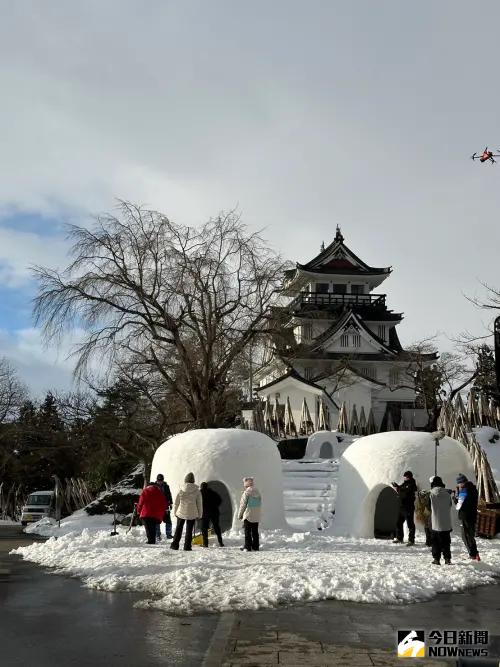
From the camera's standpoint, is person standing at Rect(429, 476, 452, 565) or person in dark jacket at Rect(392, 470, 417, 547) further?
person in dark jacket at Rect(392, 470, 417, 547)

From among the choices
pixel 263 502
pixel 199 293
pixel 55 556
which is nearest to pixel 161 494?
pixel 55 556

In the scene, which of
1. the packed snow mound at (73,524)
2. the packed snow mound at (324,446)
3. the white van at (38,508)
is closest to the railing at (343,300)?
the packed snow mound at (324,446)

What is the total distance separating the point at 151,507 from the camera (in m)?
12.5

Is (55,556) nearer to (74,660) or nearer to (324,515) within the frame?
(74,660)

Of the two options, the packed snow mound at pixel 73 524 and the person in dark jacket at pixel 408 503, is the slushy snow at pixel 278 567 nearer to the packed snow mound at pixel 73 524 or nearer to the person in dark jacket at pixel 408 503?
the person in dark jacket at pixel 408 503

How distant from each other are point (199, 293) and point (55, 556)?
12.3 meters

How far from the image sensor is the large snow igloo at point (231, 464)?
14.8m

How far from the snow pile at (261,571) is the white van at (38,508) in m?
15.3

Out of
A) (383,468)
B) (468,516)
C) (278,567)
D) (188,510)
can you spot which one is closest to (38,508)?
(383,468)

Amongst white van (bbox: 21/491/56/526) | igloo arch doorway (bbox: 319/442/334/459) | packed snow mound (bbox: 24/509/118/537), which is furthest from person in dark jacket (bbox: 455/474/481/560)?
white van (bbox: 21/491/56/526)

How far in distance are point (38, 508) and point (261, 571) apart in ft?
69.7

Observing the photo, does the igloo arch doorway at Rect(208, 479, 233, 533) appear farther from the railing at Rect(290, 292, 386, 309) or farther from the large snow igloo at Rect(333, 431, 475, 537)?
the railing at Rect(290, 292, 386, 309)

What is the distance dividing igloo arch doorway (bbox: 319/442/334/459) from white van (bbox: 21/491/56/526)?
442 inches

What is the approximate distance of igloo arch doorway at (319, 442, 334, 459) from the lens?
88.1ft
